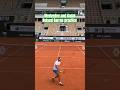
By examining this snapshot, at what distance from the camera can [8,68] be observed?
14.7 m

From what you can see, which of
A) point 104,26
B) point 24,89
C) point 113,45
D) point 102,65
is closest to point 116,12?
point 113,45

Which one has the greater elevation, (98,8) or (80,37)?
(98,8)

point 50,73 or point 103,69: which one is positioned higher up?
point 103,69

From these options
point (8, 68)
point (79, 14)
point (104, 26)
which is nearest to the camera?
point (104, 26)

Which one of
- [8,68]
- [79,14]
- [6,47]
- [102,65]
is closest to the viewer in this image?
[8,68]

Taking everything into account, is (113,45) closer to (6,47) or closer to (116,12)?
(116,12)

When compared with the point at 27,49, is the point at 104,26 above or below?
above

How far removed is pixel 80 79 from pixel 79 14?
66.7ft

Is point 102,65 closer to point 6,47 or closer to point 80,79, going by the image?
point 80,79

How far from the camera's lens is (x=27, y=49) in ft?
73.6

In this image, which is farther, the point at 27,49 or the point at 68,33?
the point at 68,33

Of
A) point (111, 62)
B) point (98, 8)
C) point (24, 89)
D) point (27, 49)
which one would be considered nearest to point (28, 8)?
point (27, 49)

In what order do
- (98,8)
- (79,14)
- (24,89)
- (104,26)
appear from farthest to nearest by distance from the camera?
(79,14) < (98,8) < (104,26) < (24,89)

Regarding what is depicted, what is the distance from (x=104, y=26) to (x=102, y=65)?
347 centimetres
